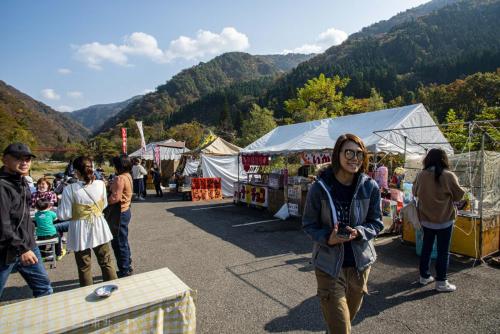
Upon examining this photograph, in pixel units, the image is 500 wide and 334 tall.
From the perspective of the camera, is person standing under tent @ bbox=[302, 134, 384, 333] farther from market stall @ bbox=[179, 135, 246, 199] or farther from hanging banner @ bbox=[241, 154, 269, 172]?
market stall @ bbox=[179, 135, 246, 199]

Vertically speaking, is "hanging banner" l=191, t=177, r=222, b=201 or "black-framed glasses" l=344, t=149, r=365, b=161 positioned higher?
"black-framed glasses" l=344, t=149, r=365, b=161

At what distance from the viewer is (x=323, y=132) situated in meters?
10.4

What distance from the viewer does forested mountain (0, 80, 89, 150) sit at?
5093cm

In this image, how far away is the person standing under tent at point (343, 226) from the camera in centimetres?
208

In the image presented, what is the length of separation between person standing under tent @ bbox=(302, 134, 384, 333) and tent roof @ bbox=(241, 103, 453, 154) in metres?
5.61

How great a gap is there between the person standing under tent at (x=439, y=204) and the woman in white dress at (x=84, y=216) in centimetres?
409

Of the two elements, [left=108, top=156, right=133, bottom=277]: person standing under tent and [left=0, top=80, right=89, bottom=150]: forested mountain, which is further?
[left=0, top=80, right=89, bottom=150]: forested mountain

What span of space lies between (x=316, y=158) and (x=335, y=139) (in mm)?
821

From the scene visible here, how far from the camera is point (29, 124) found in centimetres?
8969

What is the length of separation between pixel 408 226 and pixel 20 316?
6.22 m

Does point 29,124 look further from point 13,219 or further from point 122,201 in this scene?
point 13,219

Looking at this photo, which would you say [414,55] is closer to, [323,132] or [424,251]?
[323,132]

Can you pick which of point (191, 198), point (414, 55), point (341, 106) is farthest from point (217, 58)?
point (191, 198)

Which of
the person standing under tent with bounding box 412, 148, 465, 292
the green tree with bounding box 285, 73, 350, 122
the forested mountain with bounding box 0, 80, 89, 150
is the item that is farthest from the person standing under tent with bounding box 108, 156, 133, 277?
the forested mountain with bounding box 0, 80, 89, 150
